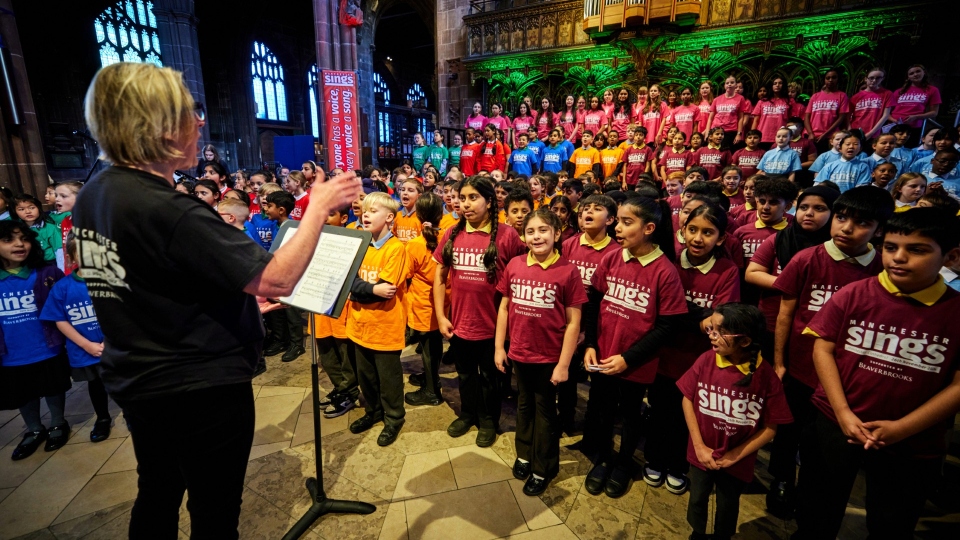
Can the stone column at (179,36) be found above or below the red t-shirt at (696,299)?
above

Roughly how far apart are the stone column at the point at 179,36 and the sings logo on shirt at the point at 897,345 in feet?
55.4

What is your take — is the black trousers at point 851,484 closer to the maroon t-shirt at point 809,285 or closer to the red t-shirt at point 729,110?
the maroon t-shirt at point 809,285

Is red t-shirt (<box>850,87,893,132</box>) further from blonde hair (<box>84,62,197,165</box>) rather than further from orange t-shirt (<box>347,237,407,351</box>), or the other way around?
blonde hair (<box>84,62,197,165</box>)

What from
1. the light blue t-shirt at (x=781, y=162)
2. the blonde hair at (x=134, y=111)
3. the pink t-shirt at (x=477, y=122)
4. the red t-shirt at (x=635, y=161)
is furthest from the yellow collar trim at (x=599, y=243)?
the pink t-shirt at (x=477, y=122)

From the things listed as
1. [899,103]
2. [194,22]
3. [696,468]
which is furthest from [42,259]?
[194,22]

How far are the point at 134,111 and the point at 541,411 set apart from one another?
236cm

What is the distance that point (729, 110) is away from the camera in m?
8.00

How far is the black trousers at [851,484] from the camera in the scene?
5.88 ft

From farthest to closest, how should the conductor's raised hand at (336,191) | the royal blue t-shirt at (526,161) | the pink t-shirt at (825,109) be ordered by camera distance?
the royal blue t-shirt at (526,161), the pink t-shirt at (825,109), the conductor's raised hand at (336,191)

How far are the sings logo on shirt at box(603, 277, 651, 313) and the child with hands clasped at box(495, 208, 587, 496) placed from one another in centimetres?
22

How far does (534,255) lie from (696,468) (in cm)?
141

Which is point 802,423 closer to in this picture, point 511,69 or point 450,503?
point 450,503

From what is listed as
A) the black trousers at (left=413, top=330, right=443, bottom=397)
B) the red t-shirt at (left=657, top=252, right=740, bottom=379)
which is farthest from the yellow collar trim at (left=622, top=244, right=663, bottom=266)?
the black trousers at (left=413, top=330, right=443, bottom=397)

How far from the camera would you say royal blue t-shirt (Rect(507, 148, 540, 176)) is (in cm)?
914
